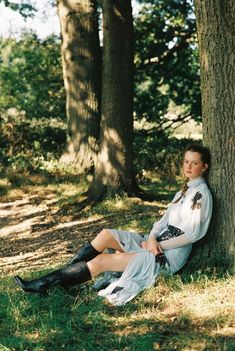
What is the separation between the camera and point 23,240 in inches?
357

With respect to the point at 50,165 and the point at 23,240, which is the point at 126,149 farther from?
the point at 50,165

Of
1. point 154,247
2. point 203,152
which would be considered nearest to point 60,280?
point 154,247

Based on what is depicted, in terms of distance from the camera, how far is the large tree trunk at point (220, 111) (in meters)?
5.07

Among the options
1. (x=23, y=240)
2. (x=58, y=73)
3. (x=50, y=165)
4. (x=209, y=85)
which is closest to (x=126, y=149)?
(x=23, y=240)

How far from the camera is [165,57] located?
15562 mm

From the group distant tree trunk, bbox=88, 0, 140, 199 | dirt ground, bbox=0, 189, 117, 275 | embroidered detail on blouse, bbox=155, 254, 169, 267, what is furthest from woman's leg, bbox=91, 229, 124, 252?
distant tree trunk, bbox=88, 0, 140, 199

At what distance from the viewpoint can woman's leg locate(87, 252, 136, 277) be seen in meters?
5.04

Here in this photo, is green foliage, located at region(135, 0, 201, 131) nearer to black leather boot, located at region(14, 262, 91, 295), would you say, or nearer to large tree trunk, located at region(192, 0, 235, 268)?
large tree trunk, located at region(192, 0, 235, 268)

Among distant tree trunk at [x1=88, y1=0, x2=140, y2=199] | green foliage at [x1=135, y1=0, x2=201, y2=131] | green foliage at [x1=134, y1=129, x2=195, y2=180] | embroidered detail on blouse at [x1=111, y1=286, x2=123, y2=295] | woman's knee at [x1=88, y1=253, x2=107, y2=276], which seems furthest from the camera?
green foliage at [x1=135, y1=0, x2=201, y2=131]

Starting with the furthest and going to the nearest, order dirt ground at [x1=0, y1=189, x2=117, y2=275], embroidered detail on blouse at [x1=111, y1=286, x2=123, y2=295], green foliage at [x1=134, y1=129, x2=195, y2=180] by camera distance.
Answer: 1. green foliage at [x1=134, y1=129, x2=195, y2=180]
2. dirt ground at [x1=0, y1=189, x2=117, y2=275]
3. embroidered detail on blouse at [x1=111, y1=286, x2=123, y2=295]

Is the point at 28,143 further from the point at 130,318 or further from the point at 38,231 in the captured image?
the point at 130,318

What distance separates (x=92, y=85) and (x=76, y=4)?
1.90 m

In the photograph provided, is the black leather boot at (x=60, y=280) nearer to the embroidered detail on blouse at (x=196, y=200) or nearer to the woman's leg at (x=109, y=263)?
the woman's leg at (x=109, y=263)

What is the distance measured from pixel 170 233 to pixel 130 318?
1.10m
